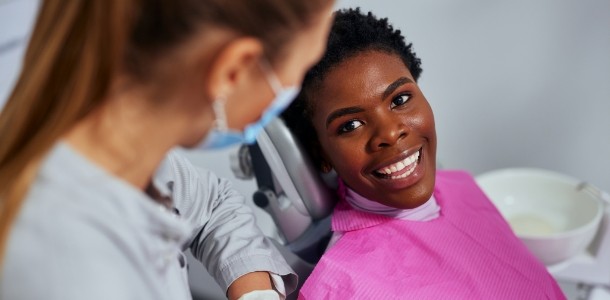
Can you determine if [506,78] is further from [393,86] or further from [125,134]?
[125,134]

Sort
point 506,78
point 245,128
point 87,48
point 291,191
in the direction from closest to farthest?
point 87,48 < point 245,128 < point 291,191 < point 506,78

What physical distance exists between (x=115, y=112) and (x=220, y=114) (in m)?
0.10

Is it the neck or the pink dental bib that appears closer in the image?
the neck

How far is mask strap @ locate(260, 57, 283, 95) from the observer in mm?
615

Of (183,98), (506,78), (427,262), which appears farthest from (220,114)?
(506,78)

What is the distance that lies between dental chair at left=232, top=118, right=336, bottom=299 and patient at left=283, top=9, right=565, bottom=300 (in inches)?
1.6

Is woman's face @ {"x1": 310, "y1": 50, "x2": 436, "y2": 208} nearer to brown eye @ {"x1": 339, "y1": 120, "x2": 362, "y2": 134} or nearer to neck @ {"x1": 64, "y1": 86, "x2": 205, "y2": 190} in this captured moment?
brown eye @ {"x1": 339, "y1": 120, "x2": 362, "y2": 134}

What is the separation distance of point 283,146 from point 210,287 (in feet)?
0.98

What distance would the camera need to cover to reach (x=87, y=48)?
1.84ft

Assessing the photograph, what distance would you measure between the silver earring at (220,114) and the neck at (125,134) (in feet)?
0.11

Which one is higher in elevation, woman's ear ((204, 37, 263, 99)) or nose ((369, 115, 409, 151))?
woman's ear ((204, 37, 263, 99))

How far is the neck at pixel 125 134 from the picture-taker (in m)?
0.59

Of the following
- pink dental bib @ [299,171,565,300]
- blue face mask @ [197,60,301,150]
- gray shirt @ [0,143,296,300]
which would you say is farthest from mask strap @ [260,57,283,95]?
pink dental bib @ [299,171,565,300]

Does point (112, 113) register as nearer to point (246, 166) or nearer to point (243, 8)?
point (243, 8)
